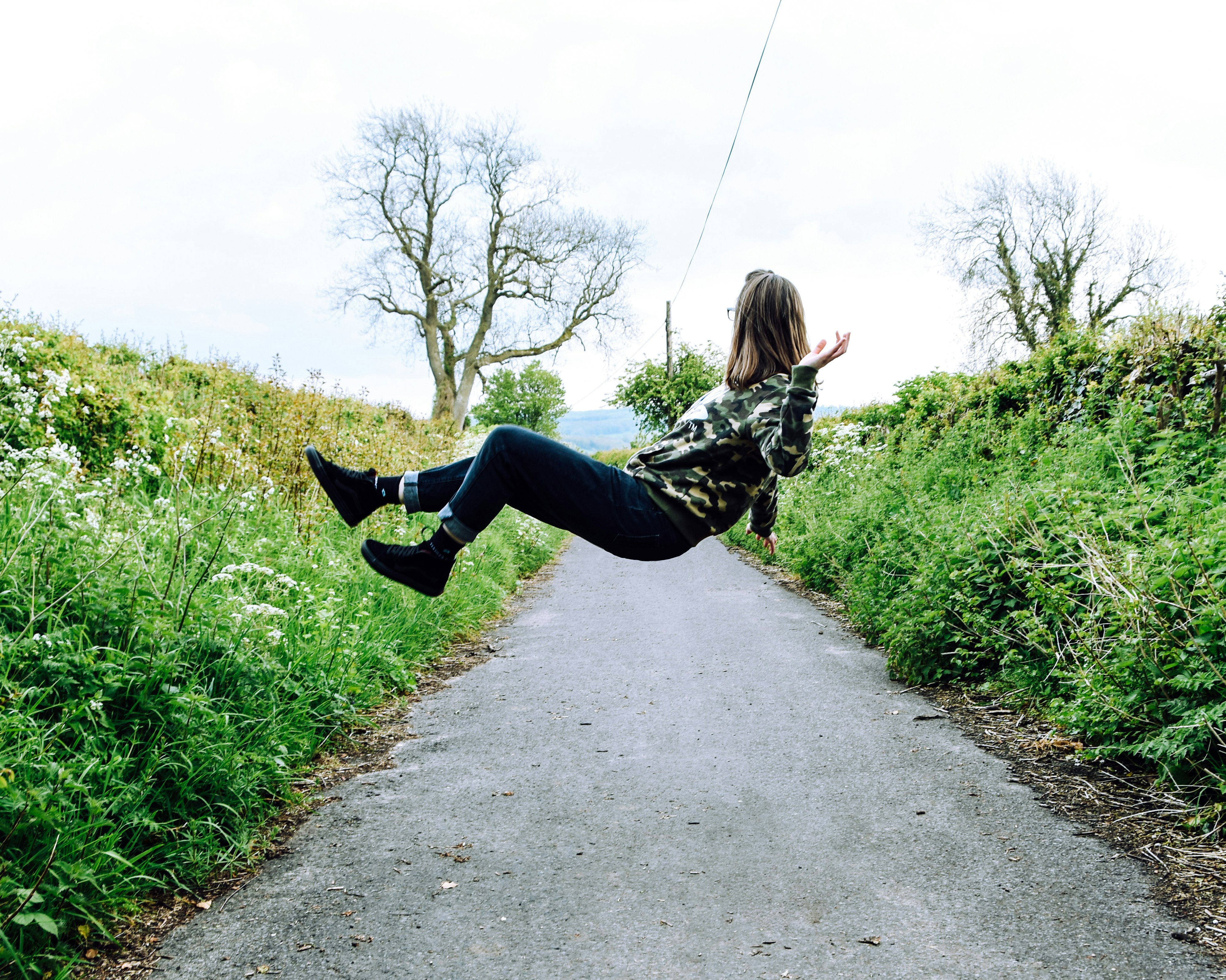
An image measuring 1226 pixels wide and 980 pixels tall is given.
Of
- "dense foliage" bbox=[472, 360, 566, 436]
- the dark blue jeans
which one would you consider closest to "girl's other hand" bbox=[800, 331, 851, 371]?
the dark blue jeans

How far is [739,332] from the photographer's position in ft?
12.1

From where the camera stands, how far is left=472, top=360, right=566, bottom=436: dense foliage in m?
61.7

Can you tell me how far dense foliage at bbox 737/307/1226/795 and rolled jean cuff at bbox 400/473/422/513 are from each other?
338 cm

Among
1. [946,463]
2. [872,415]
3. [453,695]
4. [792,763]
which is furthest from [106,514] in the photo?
[872,415]

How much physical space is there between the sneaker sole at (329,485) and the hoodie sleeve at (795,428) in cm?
171

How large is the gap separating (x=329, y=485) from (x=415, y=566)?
596 mm

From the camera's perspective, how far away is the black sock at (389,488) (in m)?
3.59

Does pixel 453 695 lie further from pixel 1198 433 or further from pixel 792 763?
pixel 1198 433

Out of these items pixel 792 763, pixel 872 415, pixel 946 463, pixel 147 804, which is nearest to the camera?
pixel 147 804

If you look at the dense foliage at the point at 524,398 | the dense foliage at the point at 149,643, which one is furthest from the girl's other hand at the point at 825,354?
the dense foliage at the point at 524,398

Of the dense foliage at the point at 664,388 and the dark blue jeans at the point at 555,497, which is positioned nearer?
the dark blue jeans at the point at 555,497

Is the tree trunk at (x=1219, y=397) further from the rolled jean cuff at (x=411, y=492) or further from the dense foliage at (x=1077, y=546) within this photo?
the rolled jean cuff at (x=411, y=492)

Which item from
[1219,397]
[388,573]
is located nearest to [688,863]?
[388,573]

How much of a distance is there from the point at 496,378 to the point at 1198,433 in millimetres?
59772
